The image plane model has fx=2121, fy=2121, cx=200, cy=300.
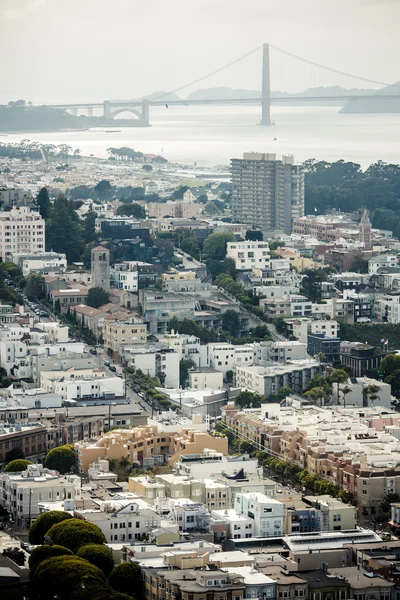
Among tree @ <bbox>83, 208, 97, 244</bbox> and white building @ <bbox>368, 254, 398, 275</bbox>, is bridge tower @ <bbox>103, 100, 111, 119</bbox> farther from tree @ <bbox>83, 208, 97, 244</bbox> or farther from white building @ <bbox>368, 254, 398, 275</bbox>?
white building @ <bbox>368, 254, 398, 275</bbox>

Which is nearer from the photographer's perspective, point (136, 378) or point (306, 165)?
point (136, 378)

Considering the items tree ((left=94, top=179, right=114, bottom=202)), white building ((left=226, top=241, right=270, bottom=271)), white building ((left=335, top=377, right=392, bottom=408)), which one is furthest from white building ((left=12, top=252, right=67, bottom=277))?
tree ((left=94, top=179, right=114, bottom=202))

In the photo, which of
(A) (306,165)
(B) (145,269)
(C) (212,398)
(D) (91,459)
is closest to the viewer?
(D) (91,459)

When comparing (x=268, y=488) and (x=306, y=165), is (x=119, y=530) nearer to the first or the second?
(x=268, y=488)

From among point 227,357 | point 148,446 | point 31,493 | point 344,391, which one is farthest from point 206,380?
point 31,493

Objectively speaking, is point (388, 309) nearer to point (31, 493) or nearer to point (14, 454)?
point (14, 454)

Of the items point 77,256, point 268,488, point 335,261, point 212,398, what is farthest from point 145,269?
point 268,488
